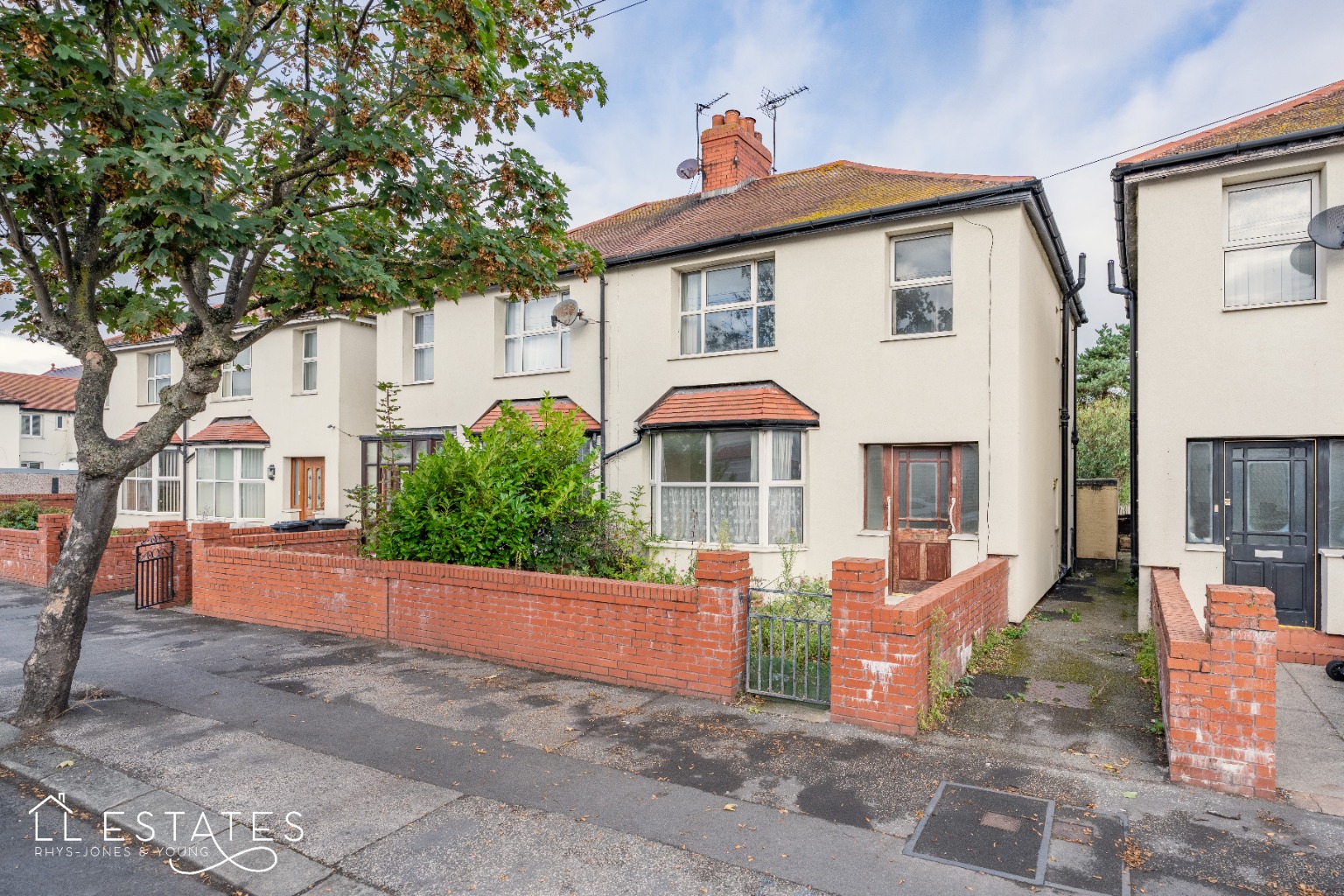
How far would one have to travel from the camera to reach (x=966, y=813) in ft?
13.9

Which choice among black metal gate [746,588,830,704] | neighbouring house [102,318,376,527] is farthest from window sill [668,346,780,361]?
neighbouring house [102,318,376,527]

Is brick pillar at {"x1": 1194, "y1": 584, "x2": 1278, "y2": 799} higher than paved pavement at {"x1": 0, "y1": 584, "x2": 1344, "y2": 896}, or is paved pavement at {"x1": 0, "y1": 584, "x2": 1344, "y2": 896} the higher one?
brick pillar at {"x1": 1194, "y1": 584, "x2": 1278, "y2": 799}

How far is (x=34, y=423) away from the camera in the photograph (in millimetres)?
35531

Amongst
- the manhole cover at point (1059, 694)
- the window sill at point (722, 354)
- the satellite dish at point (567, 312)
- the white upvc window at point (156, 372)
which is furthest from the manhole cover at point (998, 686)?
the white upvc window at point (156, 372)

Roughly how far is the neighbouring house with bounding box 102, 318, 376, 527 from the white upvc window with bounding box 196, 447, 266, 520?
2 centimetres

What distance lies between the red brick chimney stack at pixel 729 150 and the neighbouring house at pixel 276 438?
27.6ft

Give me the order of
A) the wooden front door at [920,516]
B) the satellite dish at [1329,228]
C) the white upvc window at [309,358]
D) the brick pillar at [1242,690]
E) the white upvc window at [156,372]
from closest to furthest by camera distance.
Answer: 1. the brick pillar at [1242,690]
2. the satellite dish at [1329,228]
3. the wooden front door at [920,516]
4. the white upvc window at [309,358]
5. the white upvc window at [156,372]

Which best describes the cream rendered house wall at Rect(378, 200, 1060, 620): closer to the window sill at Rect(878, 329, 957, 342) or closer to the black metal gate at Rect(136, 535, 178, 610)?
the window sill at Rect(878, 329, 957, 342)

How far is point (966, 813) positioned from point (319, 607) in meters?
7.35

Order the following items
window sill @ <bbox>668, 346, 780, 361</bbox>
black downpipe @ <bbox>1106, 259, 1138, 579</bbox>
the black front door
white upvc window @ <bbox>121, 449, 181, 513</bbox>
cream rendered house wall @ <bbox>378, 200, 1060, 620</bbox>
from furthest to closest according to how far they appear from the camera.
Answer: white upvc window @ <bbox>121, 449, 181, 513</bbox> → window sill @ <bbox>668, 346, 780, 361</bbox> → cream rendered house wall @ <bbox>378, 200, 1060, 620</bbox> → black downpipe @ <bbox>1106, 259, 1138, 579</bbox> → the black front door

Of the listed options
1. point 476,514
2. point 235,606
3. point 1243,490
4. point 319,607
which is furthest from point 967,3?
point 235,606

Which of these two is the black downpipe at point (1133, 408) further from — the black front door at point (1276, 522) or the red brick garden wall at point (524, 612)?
the red brick garden wall at point (524, 612)

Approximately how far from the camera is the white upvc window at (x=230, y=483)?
17.8 meters

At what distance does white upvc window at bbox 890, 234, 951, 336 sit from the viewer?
32.5 feet
